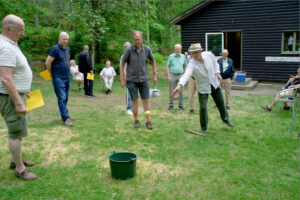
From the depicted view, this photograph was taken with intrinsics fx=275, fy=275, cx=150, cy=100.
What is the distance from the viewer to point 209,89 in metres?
5.45

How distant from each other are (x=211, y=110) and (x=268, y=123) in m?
A: 1.72

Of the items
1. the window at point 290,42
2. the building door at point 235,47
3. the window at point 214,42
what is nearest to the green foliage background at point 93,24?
the window at point 214,42

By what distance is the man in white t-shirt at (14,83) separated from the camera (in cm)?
313

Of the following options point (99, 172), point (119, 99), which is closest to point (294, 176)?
point (99, 172)

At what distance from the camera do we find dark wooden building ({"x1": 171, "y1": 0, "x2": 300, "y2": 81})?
13.0 meters

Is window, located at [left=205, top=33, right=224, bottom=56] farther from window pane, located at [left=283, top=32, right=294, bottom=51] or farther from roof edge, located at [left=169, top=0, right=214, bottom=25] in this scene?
window pane, located at [left=283, top=32, right=294, bottom=51]

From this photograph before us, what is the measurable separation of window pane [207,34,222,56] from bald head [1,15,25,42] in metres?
12.7

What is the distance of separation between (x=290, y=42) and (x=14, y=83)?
13.2 metres

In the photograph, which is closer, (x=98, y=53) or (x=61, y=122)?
(x=61, y=122)

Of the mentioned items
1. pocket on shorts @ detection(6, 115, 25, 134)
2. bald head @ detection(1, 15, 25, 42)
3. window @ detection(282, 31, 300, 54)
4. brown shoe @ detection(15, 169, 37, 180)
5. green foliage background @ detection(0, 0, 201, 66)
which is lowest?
brown shoe @ detection(15, 169, 37, 180)

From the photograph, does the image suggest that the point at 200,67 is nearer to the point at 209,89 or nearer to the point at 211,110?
the point at 209,89

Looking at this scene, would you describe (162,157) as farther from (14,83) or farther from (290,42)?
(290,42)

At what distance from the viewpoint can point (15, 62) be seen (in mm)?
3223

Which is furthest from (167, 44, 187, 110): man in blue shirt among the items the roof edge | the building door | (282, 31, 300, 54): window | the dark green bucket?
the building door
